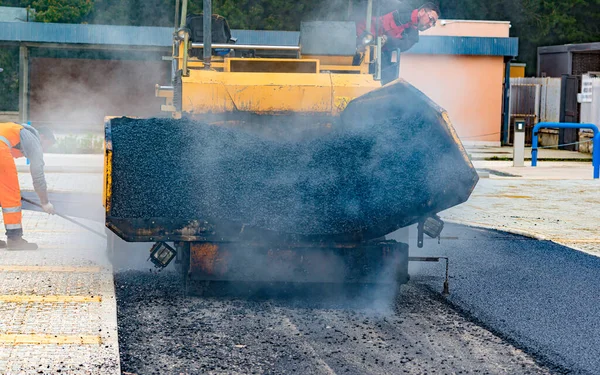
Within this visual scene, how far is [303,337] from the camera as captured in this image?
18.0 feet

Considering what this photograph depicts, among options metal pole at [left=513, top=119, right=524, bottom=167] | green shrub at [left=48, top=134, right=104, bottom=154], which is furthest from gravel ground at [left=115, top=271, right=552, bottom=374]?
green shrub at [left=48, top=134, right=104, bottom=154]

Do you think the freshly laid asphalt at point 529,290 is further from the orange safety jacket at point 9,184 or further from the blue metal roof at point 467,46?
the blue metal roof at point 467,46

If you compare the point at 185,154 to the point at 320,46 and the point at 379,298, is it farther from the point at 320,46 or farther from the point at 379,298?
the point at 320,46

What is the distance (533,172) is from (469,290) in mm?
10712

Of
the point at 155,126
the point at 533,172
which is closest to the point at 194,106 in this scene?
the point at 155,126

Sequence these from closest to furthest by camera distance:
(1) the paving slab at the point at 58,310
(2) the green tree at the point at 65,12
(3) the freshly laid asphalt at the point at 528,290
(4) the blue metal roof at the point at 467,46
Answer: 1. (1) the paving slab at the point at 58,310
2. (3) the freshly laid asphalt at the point at 528,290
3. (4) the blue metal roof at the point at 467,46
4. (2) the green tree at the point at 65,12

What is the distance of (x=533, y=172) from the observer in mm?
17141

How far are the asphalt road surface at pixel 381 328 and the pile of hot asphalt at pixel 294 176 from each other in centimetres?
61

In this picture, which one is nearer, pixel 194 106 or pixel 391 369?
pixel 391 369

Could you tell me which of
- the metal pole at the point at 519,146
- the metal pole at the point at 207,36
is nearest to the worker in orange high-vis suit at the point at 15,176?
the metal pole at the point at 207,36

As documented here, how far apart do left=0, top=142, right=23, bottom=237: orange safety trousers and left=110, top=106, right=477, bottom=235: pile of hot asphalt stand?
1.84m

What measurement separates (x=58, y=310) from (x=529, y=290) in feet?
11.3

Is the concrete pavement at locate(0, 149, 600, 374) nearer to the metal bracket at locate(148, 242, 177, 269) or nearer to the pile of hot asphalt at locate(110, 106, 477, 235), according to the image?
the metal bracket at locate(148, 242, 177, 269)

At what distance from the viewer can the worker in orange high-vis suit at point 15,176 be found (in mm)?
8039
